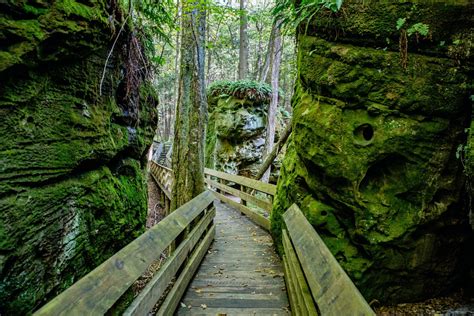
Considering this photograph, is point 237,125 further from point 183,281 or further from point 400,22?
point 183,281

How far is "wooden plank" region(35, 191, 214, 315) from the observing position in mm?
1475

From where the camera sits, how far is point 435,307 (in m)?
4.33

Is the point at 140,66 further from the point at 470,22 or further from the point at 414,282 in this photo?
the point at 414,282

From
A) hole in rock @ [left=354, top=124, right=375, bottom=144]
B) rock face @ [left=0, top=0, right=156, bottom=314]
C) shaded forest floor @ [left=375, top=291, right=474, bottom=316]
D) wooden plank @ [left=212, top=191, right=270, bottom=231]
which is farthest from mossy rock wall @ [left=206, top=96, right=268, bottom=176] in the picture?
shaded forest floor @ [left=375, top=291, right=474, bottom=316]

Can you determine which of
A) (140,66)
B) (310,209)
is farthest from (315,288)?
(140,66)

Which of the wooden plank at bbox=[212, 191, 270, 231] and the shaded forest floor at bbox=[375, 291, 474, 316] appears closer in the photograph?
the shaded forest floor at bbox=[375, 291, 474, 316]

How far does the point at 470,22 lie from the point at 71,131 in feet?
16.4

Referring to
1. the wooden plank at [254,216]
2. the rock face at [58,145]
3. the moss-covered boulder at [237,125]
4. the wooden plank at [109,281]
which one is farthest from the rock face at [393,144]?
the moss-covered boulder at [237,125]

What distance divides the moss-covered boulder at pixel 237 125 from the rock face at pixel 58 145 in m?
11.5

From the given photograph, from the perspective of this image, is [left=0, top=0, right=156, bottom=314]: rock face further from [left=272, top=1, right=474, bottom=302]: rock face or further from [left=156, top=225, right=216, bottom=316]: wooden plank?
[left=272, top=1, right=474, bottom=302]: rock face

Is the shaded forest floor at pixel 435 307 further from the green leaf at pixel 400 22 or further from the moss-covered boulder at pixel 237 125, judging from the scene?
the moss-covered boulder at pixel 237 125

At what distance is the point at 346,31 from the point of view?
14.4ft

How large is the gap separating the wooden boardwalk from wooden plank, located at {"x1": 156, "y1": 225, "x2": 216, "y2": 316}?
0.12 m

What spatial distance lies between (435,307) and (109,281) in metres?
4.61
